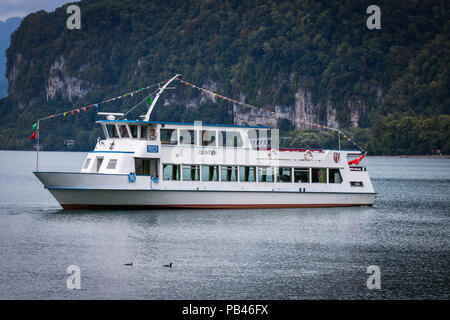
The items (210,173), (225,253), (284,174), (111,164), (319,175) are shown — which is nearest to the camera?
(225,253)

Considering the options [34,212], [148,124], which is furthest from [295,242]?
[34,212]

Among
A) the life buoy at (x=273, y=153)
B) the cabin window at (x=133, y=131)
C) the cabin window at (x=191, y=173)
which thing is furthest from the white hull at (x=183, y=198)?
the cabin window at (x=133, y=131)

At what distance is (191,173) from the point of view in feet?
117

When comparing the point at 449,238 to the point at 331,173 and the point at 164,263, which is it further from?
the point at 164,263

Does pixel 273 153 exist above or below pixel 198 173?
above

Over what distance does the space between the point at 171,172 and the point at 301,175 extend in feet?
23.5

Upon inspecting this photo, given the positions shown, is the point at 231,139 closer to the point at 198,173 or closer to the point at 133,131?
Result: the point at 198,173

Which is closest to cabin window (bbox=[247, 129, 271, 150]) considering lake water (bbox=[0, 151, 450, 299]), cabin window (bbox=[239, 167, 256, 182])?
cabin window (bbox=[239, 167, 256, 182])

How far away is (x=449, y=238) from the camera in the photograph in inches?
1222

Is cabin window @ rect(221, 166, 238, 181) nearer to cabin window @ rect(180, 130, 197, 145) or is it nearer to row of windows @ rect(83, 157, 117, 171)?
cabin window @ rect(180, 130, 197, 145)

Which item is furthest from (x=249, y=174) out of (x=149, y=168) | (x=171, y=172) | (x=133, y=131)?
(x=133, y=131)

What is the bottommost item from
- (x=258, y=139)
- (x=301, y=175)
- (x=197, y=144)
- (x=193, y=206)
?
(x=193, y=206)

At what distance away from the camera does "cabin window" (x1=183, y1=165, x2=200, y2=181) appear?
35.6 m

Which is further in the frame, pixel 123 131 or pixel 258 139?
pixel 258 139
